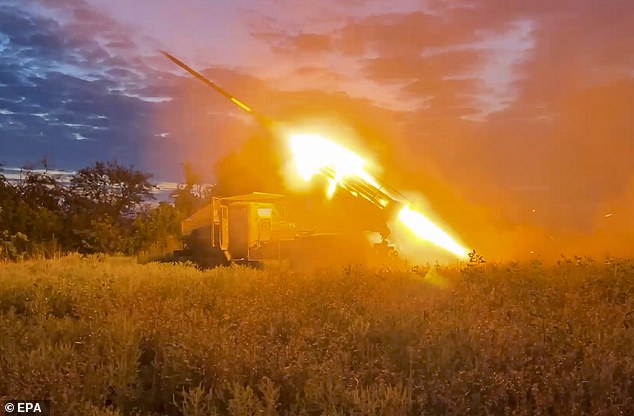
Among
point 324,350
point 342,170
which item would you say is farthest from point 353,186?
point 324,350

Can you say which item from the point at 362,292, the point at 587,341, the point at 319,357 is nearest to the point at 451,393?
the point at 319,357

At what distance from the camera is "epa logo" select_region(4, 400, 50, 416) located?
5.67 meters

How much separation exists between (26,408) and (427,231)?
17028mm

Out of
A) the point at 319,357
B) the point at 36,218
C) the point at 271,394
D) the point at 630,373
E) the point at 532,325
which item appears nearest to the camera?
the point at 271,394

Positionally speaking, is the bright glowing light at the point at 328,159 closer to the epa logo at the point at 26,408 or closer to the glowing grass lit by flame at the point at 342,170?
the glowing grass lit by flame at the point at 342,170

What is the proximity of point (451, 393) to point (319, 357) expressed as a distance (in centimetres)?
154

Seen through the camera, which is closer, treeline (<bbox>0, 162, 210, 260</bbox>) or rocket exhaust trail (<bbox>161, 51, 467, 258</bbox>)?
rocket exhaust trail (<bbox>161, 51, 467, 258</bbox>)

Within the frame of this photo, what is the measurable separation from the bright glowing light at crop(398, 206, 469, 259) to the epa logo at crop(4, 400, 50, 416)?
1551 cm

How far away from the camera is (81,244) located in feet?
99.8

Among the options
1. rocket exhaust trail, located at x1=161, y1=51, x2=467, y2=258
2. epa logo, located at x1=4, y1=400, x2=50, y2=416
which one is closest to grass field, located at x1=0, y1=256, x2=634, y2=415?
epa logo, located at x1=4, y1=400, x2=50, y2=416

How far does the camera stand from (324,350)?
284 inches

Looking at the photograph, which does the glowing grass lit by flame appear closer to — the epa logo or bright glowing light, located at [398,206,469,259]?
bright glowing light, located at [398,206,469,259]

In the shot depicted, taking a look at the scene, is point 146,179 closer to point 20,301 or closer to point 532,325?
point 20,301

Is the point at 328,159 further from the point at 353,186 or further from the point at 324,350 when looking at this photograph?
the point at 324,350
